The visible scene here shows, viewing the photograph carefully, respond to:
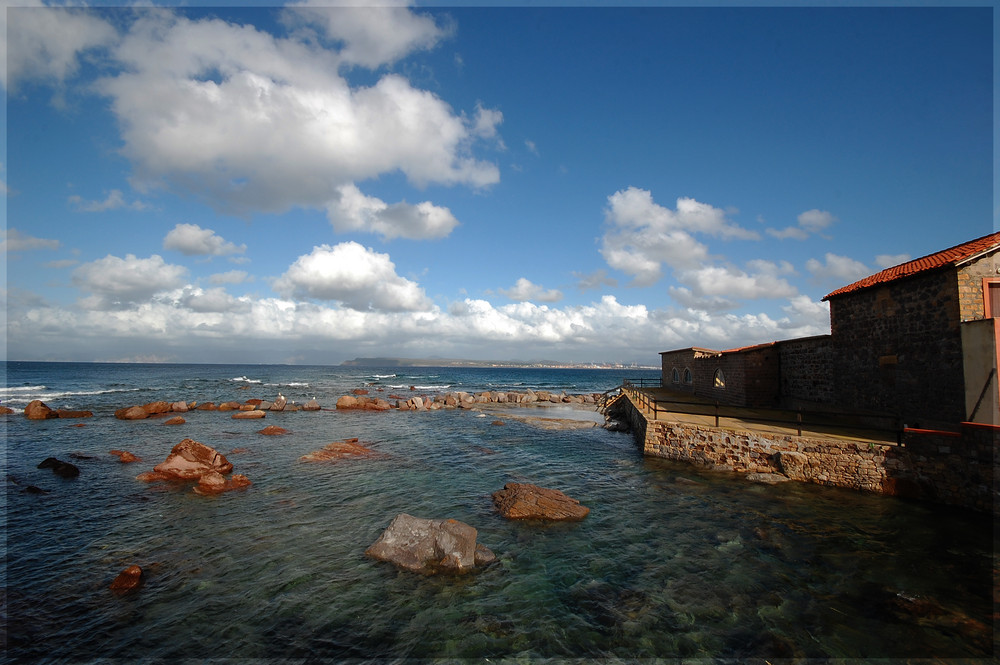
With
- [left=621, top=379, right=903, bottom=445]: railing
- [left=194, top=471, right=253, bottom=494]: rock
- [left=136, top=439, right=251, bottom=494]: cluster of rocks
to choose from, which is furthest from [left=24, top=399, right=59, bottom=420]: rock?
[left=621, top=379, right=903, bottom=445]: railing

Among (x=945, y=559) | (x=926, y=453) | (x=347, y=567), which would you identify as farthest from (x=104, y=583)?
(x=926, y=453)

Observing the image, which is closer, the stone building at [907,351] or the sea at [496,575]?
the sea at [496,575]

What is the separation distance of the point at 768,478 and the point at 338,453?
17.3 metres

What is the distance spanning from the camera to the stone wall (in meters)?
13.3

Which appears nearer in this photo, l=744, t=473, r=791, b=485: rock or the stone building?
the stone building

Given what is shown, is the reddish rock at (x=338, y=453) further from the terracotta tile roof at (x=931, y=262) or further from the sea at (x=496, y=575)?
the terracotta tile roof at (x=931, y=262)

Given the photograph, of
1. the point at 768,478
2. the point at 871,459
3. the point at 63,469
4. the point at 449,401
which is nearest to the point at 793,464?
the point at 768,478

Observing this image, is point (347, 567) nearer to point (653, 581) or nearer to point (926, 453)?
point (653, 581)

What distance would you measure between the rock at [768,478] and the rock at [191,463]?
19.4 meters

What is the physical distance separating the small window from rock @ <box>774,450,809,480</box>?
12861 mm

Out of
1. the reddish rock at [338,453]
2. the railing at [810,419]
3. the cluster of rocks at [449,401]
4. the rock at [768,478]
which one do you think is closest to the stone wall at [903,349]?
the railing at [810,419]

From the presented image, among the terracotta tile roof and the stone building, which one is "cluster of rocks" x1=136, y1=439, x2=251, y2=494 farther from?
the terracotta tile roof

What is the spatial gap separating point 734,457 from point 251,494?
17221 millimetres

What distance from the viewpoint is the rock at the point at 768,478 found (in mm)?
14391
